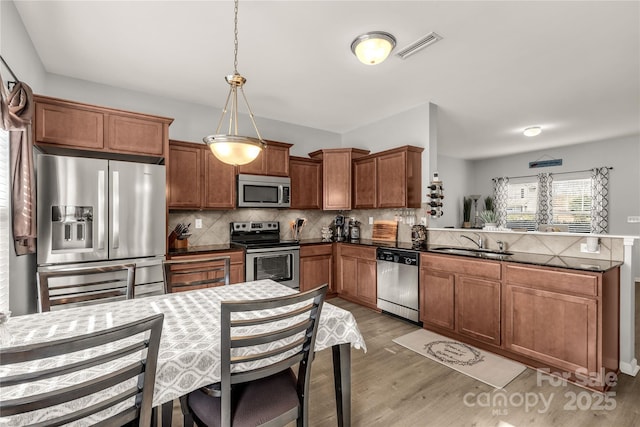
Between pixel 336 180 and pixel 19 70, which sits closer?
pixel 19 70

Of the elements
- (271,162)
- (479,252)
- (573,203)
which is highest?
(271,162)

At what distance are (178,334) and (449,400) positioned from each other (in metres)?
1.89

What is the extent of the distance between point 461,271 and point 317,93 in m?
2.60

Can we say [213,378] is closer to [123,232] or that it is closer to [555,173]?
[123,232]

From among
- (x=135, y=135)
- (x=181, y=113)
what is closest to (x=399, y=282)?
(x=135, y=135)

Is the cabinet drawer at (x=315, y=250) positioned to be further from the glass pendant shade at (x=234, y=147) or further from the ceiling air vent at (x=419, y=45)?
the ceiling air vent at (x=419, y=45)

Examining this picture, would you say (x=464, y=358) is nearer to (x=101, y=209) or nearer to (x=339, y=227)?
(x=339, y=227)

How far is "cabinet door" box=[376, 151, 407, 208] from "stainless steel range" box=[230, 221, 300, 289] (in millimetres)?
1373

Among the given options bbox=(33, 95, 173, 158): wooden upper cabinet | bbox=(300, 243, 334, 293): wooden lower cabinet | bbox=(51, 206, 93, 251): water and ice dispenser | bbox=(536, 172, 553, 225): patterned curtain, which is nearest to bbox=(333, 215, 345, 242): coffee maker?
bbox=(300, 243, 334, 293): wooden lower cabinet

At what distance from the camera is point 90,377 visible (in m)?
0.95

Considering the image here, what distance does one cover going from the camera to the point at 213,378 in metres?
1.17

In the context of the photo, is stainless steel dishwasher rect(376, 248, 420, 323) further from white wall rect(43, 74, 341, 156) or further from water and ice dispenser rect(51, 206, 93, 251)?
water and ice dispenser rect(51, 206, 93, 251)

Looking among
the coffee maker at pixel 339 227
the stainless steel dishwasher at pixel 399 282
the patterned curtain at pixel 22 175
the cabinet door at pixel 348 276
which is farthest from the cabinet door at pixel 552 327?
the patterned curtain at pixel 22 175

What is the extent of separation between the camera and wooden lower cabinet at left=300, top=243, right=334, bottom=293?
4.14m
